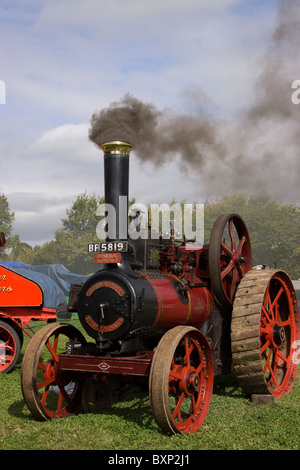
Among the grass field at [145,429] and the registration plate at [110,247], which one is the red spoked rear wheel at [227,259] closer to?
the grass field at [145,429]

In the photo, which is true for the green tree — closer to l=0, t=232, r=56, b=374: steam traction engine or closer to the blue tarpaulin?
the blue tarpaulin

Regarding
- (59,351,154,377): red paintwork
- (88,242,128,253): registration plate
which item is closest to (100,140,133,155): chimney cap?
(88,242,128,253): registration plate

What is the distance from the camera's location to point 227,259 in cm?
706

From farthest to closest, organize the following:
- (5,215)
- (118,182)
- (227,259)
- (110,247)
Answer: (5,215) < (227,259) < (118,182) < (110,247)

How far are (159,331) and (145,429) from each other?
1060 millimetres

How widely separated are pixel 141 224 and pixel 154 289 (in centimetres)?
81

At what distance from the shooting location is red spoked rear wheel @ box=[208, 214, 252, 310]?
6.32m

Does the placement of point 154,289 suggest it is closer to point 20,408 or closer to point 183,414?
point 183,414

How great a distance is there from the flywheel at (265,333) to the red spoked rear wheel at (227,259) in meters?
0.25

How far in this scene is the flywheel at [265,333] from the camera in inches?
236

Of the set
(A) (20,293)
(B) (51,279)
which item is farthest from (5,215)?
(A) (20,293)

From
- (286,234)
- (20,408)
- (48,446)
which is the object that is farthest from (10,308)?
(286,234)

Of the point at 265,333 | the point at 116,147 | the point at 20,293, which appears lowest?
the point at 265,333

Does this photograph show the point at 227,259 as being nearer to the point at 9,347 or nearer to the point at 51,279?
the point at 9,347
